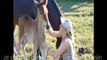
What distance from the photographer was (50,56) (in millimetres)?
3824

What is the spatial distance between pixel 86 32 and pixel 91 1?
1.08 feet

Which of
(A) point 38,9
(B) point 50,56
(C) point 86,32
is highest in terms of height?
(A) point 38,9

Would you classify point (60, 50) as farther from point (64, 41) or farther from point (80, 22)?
point (80, 22)

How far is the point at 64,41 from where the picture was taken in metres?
3.73

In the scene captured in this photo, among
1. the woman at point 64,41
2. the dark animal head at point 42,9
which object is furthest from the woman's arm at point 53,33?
the dark animal head at point 42,9

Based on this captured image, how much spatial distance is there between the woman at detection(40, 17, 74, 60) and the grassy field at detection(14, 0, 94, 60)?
51 millimetres

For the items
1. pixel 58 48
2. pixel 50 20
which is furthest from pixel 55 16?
pixel 58 48

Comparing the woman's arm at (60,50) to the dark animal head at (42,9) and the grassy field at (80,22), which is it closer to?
the grassy field at (80,22)

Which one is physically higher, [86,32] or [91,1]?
[91,1]

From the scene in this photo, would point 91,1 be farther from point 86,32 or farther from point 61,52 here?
point 61,52

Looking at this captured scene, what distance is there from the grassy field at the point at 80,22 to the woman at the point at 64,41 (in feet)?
0.17

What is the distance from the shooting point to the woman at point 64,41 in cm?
369
